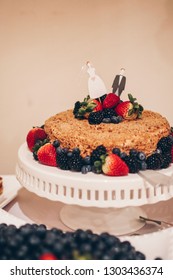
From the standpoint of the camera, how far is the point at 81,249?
690 millimetres

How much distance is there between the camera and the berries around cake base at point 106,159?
106cm

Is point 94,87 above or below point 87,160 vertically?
above

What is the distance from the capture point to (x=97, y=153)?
1.10 meters

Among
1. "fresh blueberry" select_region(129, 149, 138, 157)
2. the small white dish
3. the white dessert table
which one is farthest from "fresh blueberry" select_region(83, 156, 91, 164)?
the small white dish

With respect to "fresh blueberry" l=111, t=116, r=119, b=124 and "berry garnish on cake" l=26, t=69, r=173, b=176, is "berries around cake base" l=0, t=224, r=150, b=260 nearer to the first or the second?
"berry garnish on cake" l=26, t=69, r=173, b=176

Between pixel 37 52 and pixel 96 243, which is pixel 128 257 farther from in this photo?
pixel 37 52

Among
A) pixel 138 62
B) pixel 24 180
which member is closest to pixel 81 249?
pixel 24 180

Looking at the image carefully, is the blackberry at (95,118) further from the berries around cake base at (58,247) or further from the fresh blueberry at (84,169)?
the berries around cake base at (58,247)

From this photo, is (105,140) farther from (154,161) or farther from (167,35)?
(167,35)

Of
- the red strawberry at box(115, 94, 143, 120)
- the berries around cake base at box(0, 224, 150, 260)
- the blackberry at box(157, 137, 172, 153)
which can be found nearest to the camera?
the berries around cake base at box(0, 224, 150, 260)

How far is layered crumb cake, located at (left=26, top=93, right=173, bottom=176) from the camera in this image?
3.59 ft

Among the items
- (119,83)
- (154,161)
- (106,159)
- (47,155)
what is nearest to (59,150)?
(47,155)

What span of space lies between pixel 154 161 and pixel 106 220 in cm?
23
